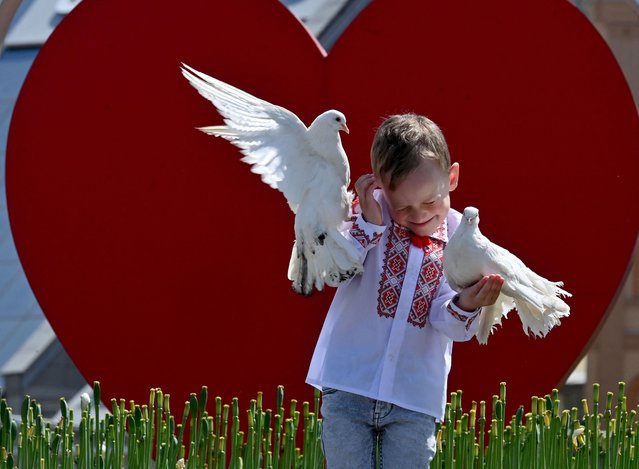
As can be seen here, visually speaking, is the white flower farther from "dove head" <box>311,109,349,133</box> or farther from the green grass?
"dove head" <box>311,109,349,133</box>

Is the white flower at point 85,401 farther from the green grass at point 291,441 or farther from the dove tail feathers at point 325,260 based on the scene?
the dove tail feathers at point 325,260

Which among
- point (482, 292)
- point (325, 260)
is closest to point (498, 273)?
point (482, 292)

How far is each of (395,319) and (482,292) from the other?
0.15 metres

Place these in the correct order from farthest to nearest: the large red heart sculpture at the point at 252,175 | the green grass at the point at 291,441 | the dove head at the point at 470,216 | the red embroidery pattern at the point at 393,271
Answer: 1. the large red heart sculpture at the point at 252,175
2. the green grass at the point at 291,441
3. the red embroidery pattern at the point at 393,271
4. the dove head at the point at 470,216

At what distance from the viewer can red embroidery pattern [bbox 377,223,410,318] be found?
6.36 feet

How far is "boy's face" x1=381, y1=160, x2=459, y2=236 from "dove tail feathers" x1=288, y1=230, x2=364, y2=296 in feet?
0.32

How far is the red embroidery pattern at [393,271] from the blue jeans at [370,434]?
14 centimetres

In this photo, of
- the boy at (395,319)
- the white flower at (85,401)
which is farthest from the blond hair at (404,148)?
the white flower at (85,401)

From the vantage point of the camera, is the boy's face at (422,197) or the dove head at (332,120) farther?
the dove head at (332,120)

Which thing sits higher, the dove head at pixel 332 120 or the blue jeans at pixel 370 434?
the dove head at pixel 332 120

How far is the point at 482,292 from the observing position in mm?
1851

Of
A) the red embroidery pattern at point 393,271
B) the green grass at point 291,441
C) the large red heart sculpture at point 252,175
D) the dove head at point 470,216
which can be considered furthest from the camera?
the large red heart sculpture at point 252,175

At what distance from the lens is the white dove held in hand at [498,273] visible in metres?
1.84

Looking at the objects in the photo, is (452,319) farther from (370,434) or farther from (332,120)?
(332,120)
